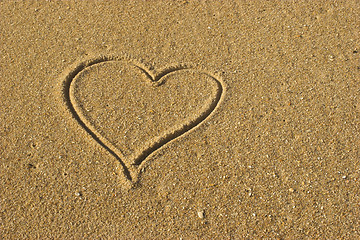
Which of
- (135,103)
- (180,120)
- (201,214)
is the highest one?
(135,103)

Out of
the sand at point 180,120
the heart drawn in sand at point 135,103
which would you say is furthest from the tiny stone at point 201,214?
the heart drawn in sand at point 135,103

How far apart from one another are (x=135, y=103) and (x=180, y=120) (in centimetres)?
36

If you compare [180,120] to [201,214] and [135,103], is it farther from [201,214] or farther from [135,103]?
[201,214]

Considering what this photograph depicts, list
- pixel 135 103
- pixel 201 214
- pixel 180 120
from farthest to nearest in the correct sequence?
pixel 135 103 < pixel 180 120 < pixel 201 214

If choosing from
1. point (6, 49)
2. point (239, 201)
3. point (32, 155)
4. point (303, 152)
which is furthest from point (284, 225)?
point (6, 49)

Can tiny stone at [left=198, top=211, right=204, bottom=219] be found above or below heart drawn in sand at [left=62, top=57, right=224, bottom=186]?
below

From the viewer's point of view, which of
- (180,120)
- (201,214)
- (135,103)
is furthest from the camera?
(135,103)

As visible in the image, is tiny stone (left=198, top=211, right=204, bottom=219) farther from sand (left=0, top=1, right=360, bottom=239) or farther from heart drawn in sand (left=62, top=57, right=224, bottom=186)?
heart drawn in sand (left=62, top=57, right=224, bottom=186)

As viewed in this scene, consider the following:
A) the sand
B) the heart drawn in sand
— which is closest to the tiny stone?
the sand

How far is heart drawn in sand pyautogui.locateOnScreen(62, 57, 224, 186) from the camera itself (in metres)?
2.79

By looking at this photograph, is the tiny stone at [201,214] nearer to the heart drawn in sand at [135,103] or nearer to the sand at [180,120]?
the sand at [180,120]

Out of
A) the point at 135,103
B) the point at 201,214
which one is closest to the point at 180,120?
the point at 135,103

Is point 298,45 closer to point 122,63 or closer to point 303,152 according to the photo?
point 303,152

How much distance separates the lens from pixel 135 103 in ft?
9.82
